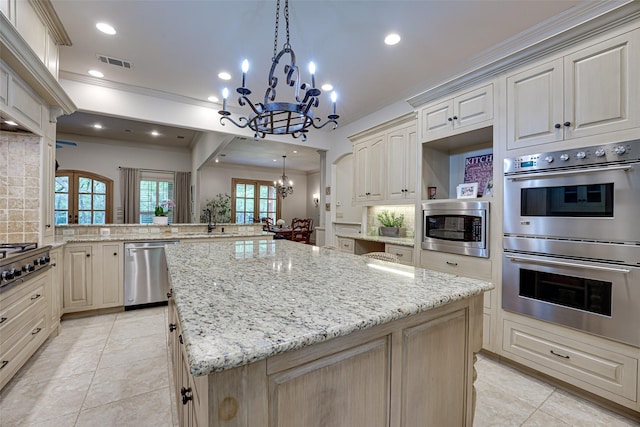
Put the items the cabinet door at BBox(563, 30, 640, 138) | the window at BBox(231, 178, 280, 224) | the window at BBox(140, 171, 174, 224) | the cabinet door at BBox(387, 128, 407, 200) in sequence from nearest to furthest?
the cabinet door at BBox(563, 30, 640, 138) → the cabinet door at BBox(387, 128, 407, 200) → the window at BBox(140, 171, 174, 224) → the window at BBox(231, 178, 280, 224)

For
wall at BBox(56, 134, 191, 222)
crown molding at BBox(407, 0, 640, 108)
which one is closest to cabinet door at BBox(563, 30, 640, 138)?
crown molding at BBox(407, 0, 640, 108)

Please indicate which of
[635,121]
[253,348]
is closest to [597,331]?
[635,121]

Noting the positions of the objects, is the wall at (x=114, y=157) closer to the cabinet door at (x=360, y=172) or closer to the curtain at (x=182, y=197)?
the curtain at (x=182, y=197)

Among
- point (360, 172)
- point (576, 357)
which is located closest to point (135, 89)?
point (360, 172)

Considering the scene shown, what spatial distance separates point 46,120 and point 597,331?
4.66 m

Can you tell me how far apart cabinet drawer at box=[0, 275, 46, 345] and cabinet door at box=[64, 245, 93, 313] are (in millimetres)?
843

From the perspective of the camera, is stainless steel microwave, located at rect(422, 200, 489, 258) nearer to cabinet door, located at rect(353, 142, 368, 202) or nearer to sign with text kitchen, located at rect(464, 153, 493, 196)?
sign with text kitchen, located at rect(464, 153, 493, 196)

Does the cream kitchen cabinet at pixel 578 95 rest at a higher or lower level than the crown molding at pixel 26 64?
lower

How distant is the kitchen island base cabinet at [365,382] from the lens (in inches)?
25.3

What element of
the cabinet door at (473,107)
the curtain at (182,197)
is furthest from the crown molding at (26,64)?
the curtain at (182,197)

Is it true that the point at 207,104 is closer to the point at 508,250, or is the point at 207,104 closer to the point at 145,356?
the point at 145,356

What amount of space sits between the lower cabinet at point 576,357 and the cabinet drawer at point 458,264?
0.40 metres

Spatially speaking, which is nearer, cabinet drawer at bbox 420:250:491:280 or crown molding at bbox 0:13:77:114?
crown molding at bbox 0:13:77:114

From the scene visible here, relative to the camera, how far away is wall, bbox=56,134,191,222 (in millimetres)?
6633
